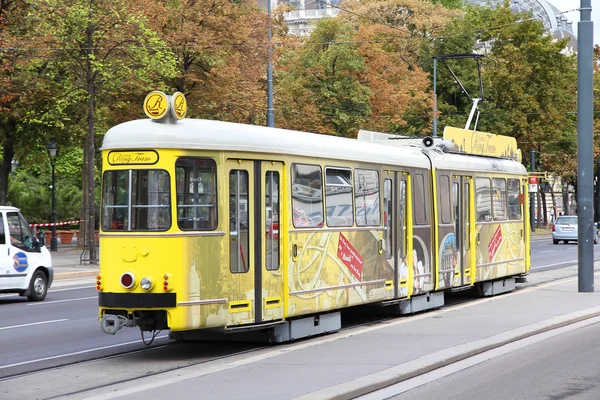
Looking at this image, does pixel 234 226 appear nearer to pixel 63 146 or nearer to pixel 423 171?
pixel 423 171

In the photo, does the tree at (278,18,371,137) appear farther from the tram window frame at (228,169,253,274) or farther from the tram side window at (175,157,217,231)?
the tram side window at (175,157,217,231)

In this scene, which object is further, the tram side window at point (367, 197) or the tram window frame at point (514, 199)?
the tram window frame at point (514, 199)

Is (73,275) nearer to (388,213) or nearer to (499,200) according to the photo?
(499,200)

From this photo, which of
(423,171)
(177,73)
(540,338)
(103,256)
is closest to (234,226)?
(103,256)

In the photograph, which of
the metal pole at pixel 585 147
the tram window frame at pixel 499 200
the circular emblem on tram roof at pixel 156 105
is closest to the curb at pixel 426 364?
the circular emblem on tram roof at pixel 156 105

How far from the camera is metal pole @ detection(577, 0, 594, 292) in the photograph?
21.6 metres

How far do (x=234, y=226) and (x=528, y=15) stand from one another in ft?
173

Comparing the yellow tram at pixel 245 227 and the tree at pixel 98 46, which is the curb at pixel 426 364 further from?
the tree at pixel 98 46

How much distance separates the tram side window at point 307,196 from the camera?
1405 centimetres

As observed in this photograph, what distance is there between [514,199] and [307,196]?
10225 millimetres

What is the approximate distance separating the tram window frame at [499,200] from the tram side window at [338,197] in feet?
24.3

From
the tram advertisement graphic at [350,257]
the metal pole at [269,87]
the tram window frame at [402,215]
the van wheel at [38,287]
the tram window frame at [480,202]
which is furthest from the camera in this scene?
the metal pole at [269,87]

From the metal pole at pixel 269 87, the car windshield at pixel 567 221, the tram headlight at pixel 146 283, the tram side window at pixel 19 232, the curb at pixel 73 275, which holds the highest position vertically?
the metal pole at pixel 269 87

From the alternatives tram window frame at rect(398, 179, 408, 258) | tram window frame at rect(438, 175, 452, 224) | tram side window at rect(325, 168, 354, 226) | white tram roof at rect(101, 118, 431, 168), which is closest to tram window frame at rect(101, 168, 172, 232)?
white tram roof at rect(101, 118, 431, 168)
